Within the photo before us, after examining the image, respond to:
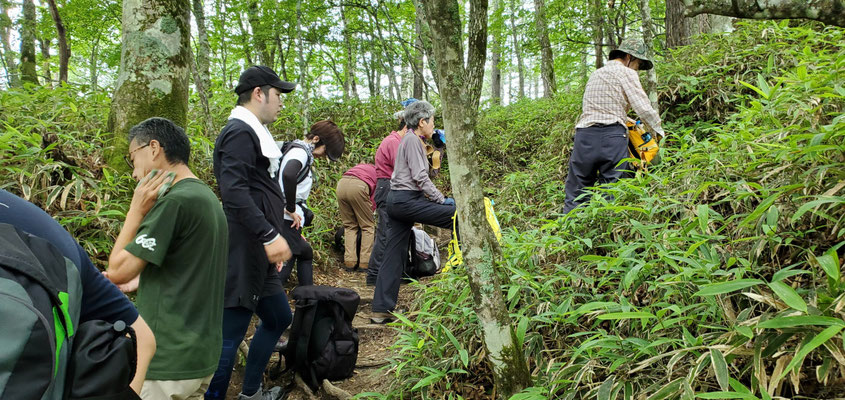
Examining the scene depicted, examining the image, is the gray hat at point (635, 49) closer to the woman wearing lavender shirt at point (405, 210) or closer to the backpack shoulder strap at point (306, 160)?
the woman wearing lavender shirt at point (405, 210)

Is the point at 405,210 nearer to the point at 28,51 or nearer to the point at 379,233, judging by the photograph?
the point at 379,233

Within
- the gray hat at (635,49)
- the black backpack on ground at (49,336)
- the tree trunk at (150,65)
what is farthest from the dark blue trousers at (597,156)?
the black backpack on ground at (49,336)

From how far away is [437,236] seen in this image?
8.41 m

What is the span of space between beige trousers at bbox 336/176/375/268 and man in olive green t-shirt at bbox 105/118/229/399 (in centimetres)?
408

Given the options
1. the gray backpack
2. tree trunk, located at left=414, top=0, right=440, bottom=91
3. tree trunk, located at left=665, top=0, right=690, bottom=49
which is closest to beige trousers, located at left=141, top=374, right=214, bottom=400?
tree trunk, located at left=414, top=0, right=440, bottom=91

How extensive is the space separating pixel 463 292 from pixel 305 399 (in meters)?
1.56

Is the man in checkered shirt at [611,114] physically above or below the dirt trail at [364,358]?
above

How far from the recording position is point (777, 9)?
1.41m

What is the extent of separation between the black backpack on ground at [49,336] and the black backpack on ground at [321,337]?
2.63 m

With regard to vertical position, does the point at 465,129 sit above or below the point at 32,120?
below

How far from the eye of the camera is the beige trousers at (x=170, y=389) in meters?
2.17

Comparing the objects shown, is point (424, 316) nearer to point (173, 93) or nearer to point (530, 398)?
point (530, 398)

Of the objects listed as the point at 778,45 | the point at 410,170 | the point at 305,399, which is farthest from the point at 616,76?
the point at 305,399

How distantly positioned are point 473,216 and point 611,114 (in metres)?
Answer: 2.97
